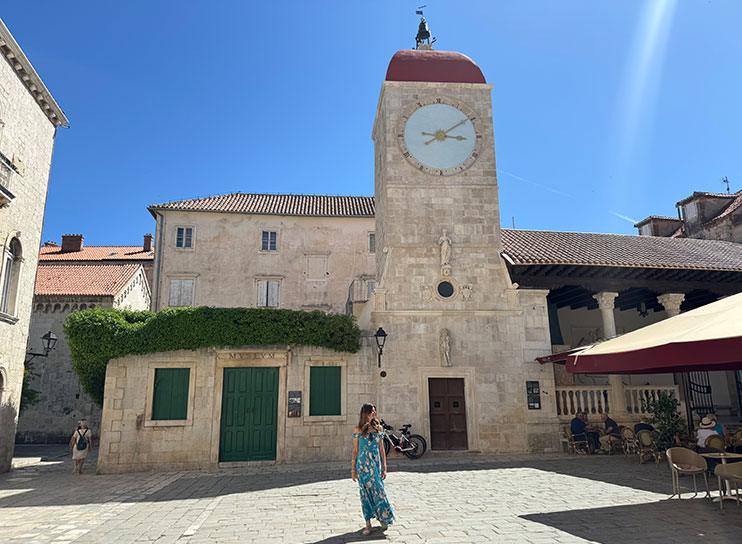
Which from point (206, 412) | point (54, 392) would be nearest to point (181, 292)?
point (54, 392)

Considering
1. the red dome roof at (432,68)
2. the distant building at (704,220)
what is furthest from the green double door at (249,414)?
the distant building at (704,220)

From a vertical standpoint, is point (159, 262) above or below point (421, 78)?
below

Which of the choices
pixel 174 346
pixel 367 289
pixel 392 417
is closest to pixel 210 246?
pixel 367 289

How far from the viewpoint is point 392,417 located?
46.0 feet

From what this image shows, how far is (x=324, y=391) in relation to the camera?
1397 cm

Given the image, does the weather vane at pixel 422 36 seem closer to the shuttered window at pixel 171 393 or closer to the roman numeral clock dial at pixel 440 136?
the roman numeral clock dial at pixel 440 136

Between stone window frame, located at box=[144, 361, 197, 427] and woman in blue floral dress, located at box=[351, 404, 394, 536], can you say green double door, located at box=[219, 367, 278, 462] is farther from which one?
woman in blue floral dress, located at box=[351, 404, 394, 536]

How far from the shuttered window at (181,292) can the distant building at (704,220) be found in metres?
26.4

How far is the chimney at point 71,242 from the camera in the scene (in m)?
33.8

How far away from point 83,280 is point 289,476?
59.9 feet

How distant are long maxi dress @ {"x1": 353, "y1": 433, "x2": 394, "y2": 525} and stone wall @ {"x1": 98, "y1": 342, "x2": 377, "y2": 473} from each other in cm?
759

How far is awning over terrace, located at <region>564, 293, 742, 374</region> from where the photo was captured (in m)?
5.77

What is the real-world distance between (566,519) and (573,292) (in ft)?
40.4

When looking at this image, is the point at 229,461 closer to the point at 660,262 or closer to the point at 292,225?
the point at 660,262
